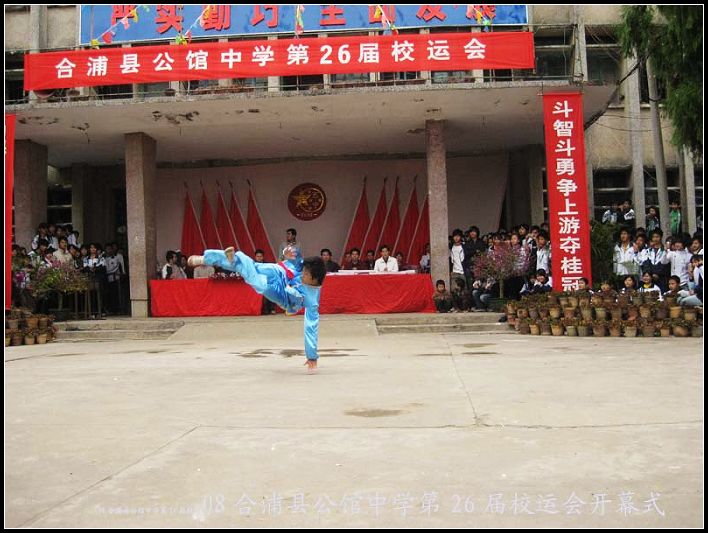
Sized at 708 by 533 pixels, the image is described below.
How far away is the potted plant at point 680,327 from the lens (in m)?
8.45

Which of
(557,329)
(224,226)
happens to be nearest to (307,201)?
(224,226)

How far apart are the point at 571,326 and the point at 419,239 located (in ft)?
20.2

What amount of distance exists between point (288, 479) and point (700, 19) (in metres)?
7.40

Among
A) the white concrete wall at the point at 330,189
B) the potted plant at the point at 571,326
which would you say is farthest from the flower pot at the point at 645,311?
the white concrete wall at the point at 330,189

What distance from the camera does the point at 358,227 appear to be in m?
15.1

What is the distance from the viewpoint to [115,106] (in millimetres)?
10898

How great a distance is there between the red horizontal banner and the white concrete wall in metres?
4.91

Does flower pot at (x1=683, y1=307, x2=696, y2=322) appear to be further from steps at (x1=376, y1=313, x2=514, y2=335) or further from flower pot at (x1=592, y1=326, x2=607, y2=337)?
steps at (x1=376, y1=313, x2=514, y2=335)

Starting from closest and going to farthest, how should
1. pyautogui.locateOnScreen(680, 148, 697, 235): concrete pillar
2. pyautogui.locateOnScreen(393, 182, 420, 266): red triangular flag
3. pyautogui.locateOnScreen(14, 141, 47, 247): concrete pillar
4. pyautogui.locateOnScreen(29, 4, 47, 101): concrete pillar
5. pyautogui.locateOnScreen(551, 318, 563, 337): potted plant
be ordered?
pyautogui.locateOnScreen(551, 318, 563, 337): potted plant
pyautogui.locateOnScreen(14, 141, 47, 247): concrete pillar
pyautogui.locateOnScreen(29, 4, 47, 101): concrete pillar
pyautogui.locateOnScreen(680, 148, 697, 235): concrete pillar
pyautogui.locateOnScreen(393, 182, 420, 266): red triangular flag

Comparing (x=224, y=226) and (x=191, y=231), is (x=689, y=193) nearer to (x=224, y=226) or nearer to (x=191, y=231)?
(x=224, y=226)

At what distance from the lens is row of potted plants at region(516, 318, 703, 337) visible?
8477 mm

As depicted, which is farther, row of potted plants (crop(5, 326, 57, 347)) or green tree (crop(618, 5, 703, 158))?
row of potted plants (crop(5, 326, 57, 347))

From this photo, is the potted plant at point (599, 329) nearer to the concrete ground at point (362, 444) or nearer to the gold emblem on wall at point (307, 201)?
the concrete ground at point (362, 444)

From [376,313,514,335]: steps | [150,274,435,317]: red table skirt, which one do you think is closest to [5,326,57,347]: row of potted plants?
[150,274,435,317]: red table skirt
